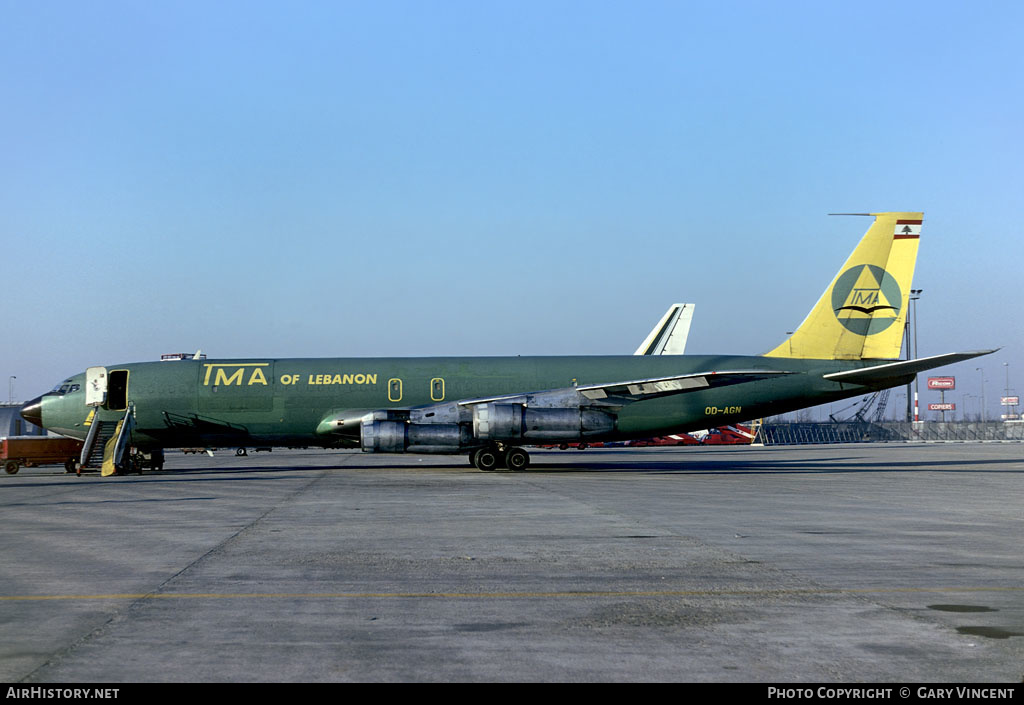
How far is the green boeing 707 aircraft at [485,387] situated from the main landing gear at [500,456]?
47mm

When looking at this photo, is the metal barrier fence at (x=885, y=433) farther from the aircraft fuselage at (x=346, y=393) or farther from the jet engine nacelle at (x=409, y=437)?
the jet engine nacelle at (x=409, y=437)

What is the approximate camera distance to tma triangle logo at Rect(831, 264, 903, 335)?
32.4 m

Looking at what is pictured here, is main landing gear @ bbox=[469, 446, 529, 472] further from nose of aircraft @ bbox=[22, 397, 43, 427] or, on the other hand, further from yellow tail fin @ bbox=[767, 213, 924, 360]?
nose of aircraft @ bbox=[22, 397, 43, 427]

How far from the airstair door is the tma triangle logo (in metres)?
26.9

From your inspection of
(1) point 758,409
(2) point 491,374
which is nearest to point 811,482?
(1) point 758,409

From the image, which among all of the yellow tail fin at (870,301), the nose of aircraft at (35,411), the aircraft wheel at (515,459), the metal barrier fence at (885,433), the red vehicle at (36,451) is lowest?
the metal barrier fence at (885,433)

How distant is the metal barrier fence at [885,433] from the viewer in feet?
277

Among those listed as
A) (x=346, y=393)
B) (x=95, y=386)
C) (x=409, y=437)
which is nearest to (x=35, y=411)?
(x=95, y=386)

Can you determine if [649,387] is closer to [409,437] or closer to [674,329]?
[409,437]

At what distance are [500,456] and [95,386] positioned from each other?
49.9ft

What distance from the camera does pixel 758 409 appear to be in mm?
32656

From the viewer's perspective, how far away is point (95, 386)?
1313 inches

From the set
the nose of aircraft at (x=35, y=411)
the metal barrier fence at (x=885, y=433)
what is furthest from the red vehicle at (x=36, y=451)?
the metal barrier fence at (x=885, y=433)
